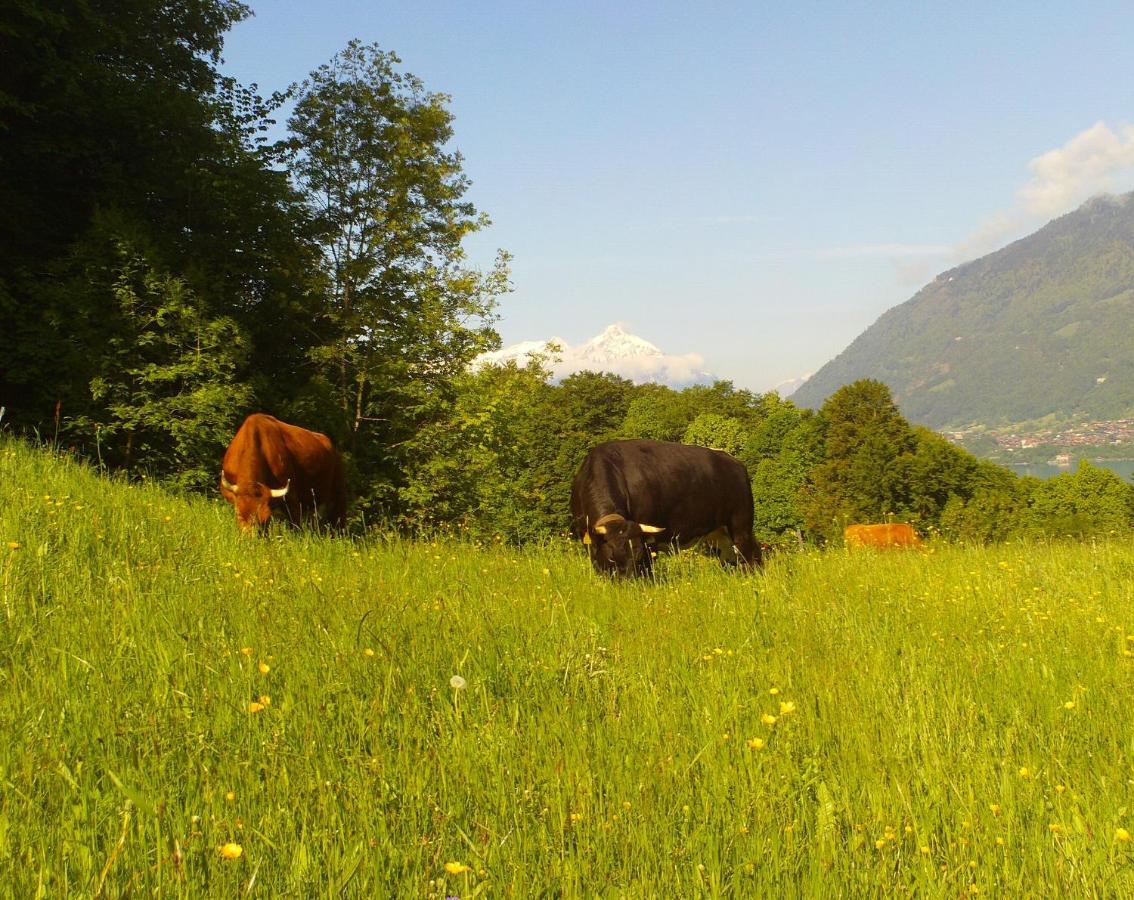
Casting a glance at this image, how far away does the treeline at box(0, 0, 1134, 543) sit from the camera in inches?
598

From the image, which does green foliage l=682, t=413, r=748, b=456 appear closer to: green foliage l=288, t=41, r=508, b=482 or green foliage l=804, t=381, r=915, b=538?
green foliage l=804, t=381, r=915, b=538

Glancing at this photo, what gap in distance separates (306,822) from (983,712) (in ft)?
11.4

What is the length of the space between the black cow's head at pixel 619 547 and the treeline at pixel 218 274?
2317mm

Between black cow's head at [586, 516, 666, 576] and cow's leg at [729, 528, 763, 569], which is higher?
black cow's head at [586, 516, 666, 576]

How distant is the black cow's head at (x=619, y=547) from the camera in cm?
912

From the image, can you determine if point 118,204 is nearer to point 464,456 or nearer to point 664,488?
point 464,456

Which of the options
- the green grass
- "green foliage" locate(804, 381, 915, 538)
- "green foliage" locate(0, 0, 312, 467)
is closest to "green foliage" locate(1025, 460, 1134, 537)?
"green foliage" locate(804, 381, 915, 538)

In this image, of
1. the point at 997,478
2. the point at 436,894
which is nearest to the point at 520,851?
the point at 436,894

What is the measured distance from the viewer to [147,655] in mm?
3826

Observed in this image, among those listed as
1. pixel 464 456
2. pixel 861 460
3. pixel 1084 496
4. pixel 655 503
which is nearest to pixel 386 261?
pixel 464 456

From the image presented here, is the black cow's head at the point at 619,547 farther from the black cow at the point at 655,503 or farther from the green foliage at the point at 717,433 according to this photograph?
the green foliage at the point at 717,433

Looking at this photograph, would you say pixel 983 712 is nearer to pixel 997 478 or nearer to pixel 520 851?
pixel 520 851

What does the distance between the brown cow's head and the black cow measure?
174 inches

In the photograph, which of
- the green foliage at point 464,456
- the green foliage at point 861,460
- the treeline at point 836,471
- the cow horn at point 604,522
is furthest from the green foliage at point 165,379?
the green foliage at point 861,460
